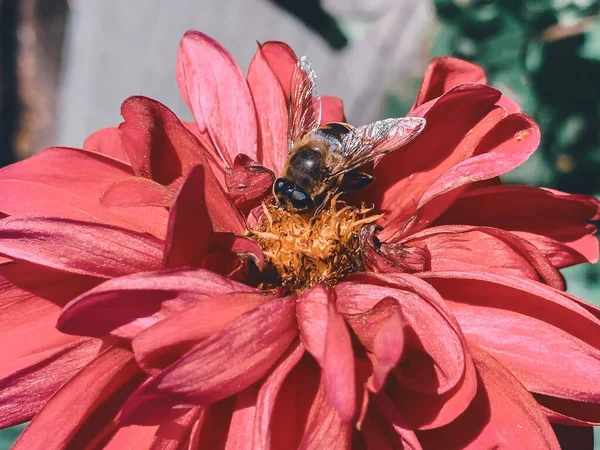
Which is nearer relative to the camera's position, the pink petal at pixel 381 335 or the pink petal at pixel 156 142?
the pink petal at pixel 381 335

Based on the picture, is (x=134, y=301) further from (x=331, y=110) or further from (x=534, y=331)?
(x=331, y=110)

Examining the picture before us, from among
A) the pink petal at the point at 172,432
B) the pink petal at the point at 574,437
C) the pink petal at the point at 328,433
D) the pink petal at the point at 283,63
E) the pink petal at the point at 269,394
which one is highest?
the pink petal at the point at 283,63

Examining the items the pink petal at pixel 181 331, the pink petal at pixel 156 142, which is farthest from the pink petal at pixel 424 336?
the pink petal at pixel 156 142

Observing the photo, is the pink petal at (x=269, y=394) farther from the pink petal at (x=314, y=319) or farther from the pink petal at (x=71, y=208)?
the pink petal at (x=71, y=208)

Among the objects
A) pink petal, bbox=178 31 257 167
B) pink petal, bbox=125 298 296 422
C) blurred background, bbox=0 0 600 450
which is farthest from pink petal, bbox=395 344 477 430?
blurred background, bbox=0 0 600 450

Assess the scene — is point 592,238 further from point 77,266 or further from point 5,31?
point 5,31

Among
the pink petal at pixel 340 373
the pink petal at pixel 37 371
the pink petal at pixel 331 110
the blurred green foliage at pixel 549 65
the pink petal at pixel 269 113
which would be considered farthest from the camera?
the blurred green foliage at pixel 549 65

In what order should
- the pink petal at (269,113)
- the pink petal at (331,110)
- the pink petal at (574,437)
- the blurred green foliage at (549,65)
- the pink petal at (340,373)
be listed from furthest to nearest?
the blurred green foliage at (549,65) → the pink petal at (331,110) → the pink petal at (269,113) → the pink petal at (574,437) → the pink petal at (340,373)
